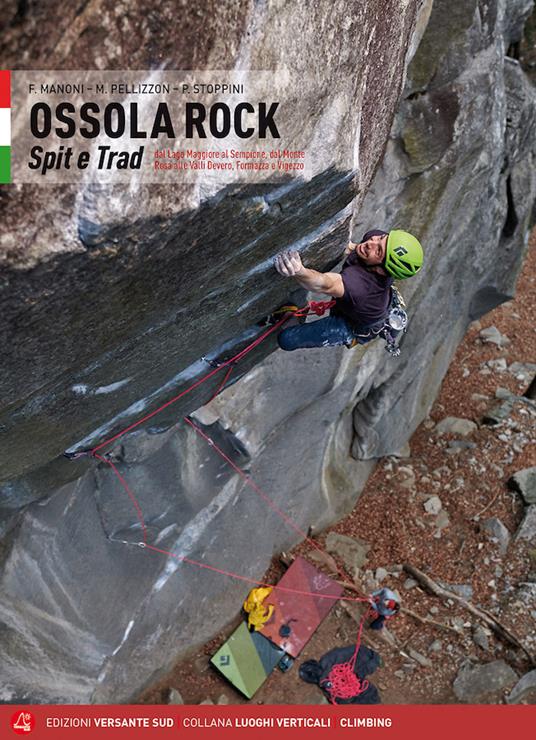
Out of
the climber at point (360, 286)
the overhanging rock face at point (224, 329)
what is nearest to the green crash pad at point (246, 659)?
the overhanging rock face at point (224, 329)

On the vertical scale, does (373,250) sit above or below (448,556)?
above

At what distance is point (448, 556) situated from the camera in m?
10.1

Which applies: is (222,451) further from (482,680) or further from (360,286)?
(482,680)

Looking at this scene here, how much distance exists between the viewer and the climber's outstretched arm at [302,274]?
4.18m

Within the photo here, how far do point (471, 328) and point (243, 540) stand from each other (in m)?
8.00

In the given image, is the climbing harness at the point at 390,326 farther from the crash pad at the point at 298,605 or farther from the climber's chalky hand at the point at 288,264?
the crash pad at the point at 298,605

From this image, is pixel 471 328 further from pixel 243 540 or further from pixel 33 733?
Answer: pixel 33 733

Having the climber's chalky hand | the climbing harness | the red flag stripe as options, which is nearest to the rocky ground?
the climbing harness

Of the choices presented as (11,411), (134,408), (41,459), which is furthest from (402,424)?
(11,411)

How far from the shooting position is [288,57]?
3.07 m

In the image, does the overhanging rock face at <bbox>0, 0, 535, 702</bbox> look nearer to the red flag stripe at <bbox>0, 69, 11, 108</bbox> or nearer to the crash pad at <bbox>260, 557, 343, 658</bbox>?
the red flag stripe at <bbox>0, 69, 11, 108</bbox>

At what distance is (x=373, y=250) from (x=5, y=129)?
2.82 metres

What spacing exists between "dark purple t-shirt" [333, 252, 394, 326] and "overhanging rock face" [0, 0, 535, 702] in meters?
0.21

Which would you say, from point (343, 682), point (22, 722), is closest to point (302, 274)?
point (22, 722)
